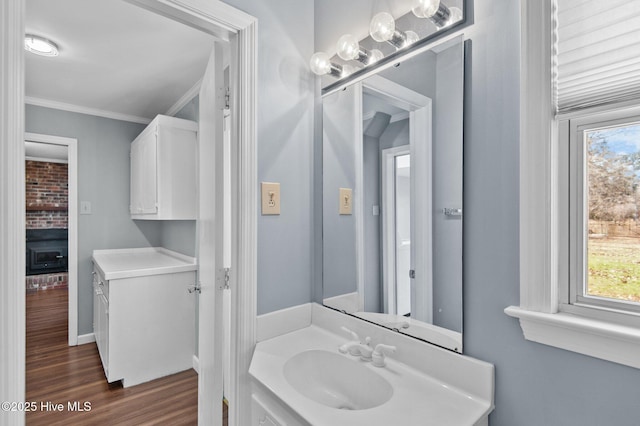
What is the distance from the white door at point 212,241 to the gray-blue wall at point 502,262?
956mm

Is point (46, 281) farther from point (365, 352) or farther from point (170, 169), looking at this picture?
point (365, 352)

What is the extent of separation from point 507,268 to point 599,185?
11.7 inches

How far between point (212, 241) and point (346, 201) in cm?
61

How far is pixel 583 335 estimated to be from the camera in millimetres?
756

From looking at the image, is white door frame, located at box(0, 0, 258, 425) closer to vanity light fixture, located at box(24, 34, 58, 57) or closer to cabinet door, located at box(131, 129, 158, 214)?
vanity light fixture, located at box(24, 34, 58, 57)

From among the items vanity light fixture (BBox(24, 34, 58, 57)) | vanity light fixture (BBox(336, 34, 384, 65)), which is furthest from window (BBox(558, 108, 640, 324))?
vanity light fixture (BBox(24, 34, 58, 57))

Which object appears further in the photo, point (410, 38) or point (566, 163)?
point (410, 38)

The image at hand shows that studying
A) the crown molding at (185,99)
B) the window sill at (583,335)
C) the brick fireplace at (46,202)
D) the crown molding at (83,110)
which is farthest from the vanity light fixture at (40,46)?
the brick fireplace at (46,202)

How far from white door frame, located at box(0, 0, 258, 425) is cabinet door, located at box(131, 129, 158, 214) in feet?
5.70

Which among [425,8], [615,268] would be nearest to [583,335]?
[615,268]

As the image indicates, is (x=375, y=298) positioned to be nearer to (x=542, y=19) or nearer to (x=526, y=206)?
(x=526, y=206)

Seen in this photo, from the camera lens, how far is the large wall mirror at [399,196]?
103 centimetres

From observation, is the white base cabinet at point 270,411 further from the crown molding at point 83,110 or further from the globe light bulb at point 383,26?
the crown molding at point 83,110

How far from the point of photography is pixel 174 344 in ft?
8.93
